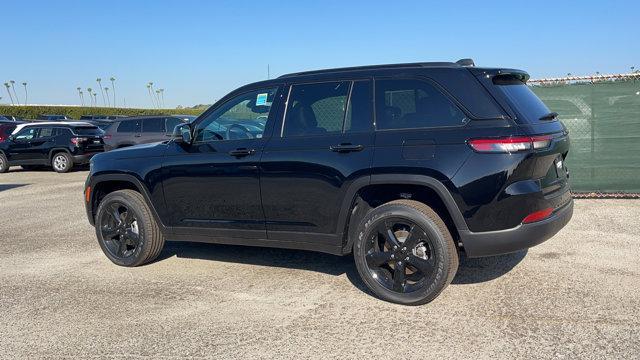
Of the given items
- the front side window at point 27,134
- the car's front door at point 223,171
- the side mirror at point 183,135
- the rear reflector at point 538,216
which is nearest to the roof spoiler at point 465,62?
the rear reflector at point 538,216

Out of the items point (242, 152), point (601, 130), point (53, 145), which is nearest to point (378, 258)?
point (242, 152)

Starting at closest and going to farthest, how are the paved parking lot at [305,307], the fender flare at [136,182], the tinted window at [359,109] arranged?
the paved parking lot at [305,307]
the tinted window at [359,109]
the fender flare at [136,182]

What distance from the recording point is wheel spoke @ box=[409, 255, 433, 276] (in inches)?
162

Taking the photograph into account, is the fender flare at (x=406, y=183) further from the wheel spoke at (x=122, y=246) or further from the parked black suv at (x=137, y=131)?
the parked black suv at (x=137, y=131)

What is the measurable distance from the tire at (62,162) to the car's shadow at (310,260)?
11.2m

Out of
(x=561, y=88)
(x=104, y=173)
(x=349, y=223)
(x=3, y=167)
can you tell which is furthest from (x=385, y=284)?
(x=3, y=167)

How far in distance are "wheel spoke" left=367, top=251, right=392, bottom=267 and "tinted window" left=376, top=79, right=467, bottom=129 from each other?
3.26ft

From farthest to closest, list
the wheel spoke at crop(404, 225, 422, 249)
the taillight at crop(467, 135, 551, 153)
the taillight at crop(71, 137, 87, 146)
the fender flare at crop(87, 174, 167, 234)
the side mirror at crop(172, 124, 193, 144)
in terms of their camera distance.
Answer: the taillight at crop(71, 137, 87, 146)
the fender flare at crop(87, 174, 167, 234)
the side mirror at crop(172, 124, 193, 144)
the wheel spoke at crop(404, 225, 422, 249)
the taillight at crop(467, 135, 551, 153)

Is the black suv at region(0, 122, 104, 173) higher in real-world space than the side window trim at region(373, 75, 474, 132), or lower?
lower

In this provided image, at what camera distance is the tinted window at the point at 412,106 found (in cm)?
409

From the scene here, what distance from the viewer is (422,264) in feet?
13.6

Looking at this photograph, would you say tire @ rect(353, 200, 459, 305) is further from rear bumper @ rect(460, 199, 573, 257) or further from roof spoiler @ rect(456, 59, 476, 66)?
roof spoiler @ rect(456, 59, 476, 66)

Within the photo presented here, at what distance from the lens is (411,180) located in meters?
4.04

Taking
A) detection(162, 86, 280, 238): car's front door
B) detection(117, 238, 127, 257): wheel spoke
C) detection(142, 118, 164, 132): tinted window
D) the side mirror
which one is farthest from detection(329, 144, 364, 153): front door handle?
detection(142, 118, 164, 132): tinted window
